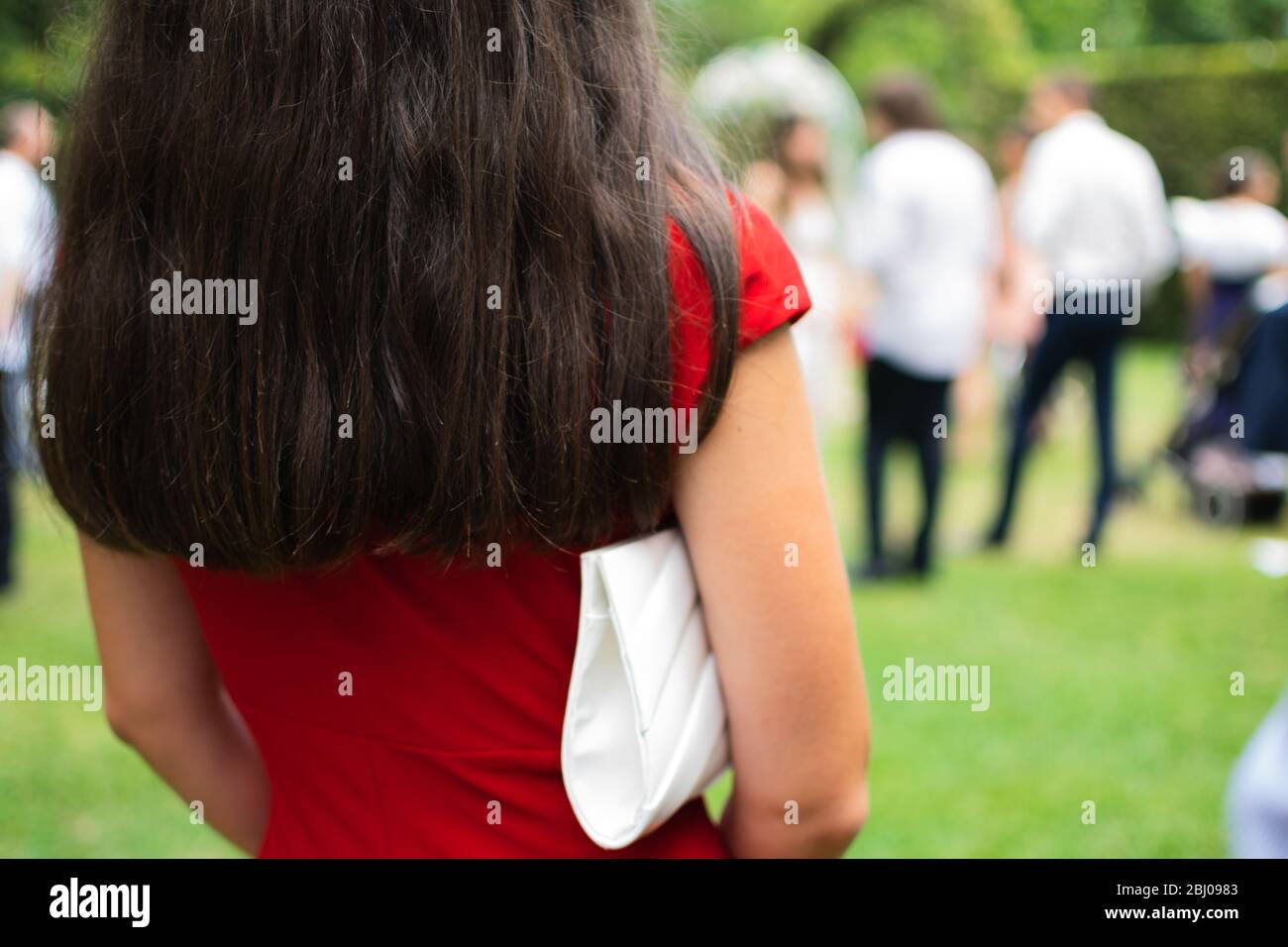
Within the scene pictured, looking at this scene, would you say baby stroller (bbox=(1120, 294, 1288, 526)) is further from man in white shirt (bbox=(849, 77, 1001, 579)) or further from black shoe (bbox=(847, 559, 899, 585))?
black shoe (bbox=(847, 559, 899, 585))

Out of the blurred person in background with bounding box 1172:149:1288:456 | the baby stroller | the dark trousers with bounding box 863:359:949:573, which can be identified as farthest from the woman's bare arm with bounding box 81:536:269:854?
the blurred person in background with bounding box 1172:149:1288:456

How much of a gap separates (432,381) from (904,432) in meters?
5.77

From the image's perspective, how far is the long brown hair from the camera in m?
1.09

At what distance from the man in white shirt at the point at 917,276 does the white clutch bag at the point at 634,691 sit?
5.18 meters

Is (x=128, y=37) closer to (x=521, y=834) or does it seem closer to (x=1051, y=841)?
(x=521, y=834)

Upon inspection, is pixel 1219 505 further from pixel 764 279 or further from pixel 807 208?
pixel 764 279

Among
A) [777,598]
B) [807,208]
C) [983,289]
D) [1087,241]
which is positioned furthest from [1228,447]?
[777,598]

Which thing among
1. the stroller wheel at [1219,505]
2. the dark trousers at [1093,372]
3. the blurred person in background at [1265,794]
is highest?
the dark trousers at [1093,372]

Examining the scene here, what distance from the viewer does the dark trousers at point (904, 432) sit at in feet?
21.2

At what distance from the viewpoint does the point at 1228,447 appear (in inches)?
307

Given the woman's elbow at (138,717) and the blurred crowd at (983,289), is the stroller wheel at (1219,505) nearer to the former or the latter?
the blurred crowd at (983,289)

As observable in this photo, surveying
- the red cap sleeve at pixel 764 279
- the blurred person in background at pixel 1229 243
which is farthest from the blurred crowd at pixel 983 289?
the red cap sleeve at pixel 764 279

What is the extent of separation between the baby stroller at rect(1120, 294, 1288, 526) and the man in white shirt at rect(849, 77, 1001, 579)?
160 centimetres
